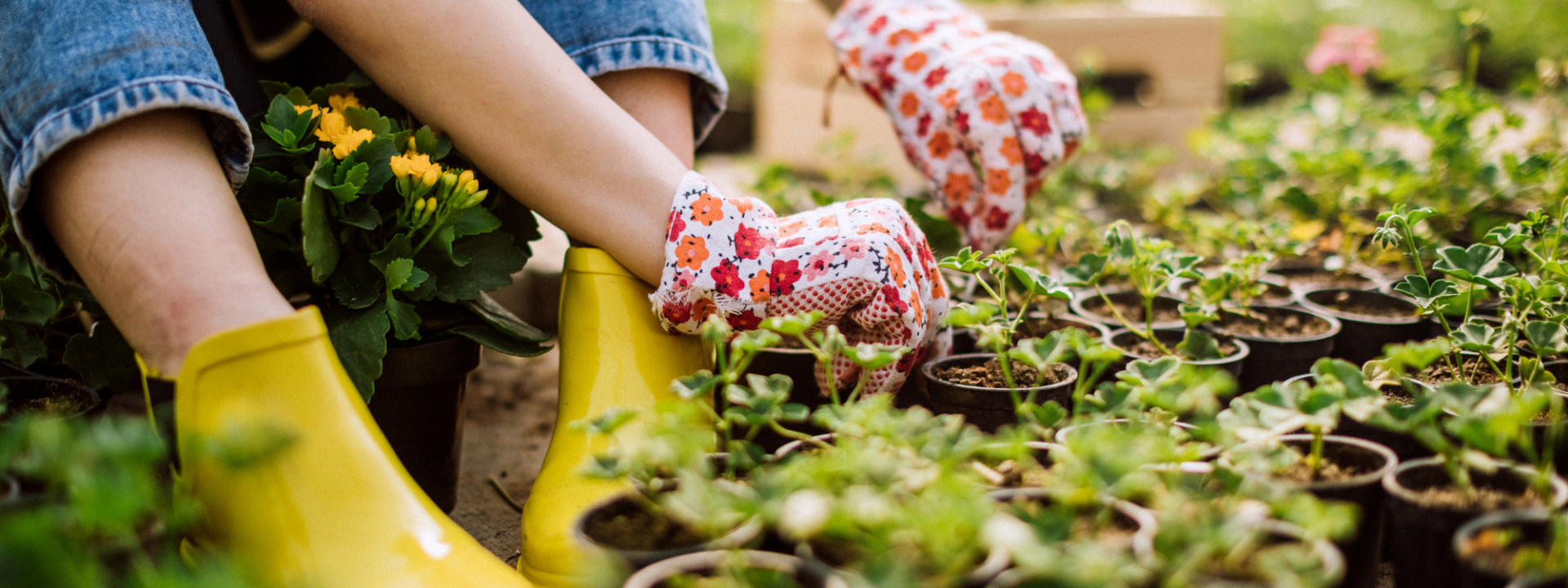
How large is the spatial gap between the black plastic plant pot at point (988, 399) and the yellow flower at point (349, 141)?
560 millimetres

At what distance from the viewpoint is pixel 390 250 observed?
95 centimetres

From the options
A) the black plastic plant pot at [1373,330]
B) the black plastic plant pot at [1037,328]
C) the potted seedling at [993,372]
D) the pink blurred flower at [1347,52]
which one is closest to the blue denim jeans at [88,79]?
the potted seedling at [993,372]

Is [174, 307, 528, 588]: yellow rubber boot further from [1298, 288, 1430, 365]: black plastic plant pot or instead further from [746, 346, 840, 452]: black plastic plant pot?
[1298, 288, 1430, 365]: black plastic plant pot

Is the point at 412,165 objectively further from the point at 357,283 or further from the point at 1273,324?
the point at 1273,324

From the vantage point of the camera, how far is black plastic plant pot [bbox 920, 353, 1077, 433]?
92 cm

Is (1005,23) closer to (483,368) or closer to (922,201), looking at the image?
(922,201)

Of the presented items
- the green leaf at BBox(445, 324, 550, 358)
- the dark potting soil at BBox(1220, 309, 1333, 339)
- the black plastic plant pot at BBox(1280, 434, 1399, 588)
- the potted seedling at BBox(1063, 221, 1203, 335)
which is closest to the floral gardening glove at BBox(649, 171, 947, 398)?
the green leaf at BBox(445, 324, 550, 358)

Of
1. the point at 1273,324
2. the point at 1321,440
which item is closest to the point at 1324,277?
the point at 1273,324

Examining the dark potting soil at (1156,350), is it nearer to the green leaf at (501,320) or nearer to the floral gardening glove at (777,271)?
the floral gardening glove at (777,271)

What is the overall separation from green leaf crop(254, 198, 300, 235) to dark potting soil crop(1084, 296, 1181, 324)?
3.05ft

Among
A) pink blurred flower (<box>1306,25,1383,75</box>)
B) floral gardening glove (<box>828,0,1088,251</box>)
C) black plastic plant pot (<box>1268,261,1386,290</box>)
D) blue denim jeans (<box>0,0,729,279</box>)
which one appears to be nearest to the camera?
blue denim jeans (<box>0,0,729,279</box>)

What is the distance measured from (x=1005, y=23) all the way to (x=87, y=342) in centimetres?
210

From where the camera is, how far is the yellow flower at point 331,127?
0.94 metres

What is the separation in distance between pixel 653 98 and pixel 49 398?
0.62 m
